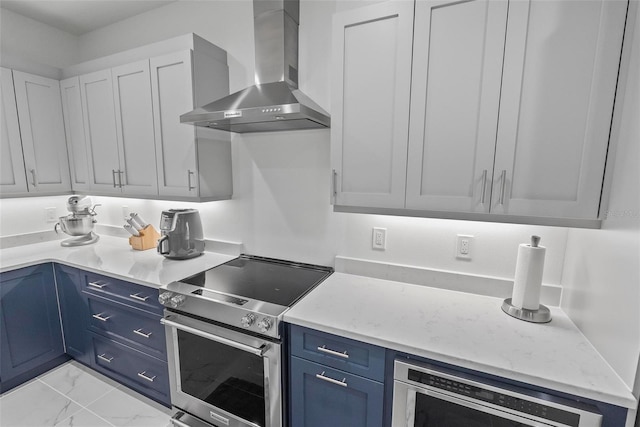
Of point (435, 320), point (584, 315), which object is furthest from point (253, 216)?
point (584, 315)

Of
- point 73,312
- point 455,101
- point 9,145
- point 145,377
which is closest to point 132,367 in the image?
point 145,377

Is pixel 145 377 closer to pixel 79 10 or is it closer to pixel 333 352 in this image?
pixel 333 352

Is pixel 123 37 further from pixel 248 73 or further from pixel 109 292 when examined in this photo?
pixel 109 292

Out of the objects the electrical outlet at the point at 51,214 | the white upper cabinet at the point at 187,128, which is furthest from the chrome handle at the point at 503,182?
the electrical outlet at the point at 51,214

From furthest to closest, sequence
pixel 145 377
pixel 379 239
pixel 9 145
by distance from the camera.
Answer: pixel 9 145, pixel 145 377, pixel 379 239

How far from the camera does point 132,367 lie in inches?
76.2

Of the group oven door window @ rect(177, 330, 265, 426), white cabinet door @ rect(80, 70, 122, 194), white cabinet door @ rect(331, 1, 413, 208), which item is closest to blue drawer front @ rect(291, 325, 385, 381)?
oven door window @ rect(177, 330, 265, 426)

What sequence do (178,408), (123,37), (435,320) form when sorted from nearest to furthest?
1. (435,320)
2. (178,408)
3. (123,37)

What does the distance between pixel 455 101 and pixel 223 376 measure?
1731 millimetres

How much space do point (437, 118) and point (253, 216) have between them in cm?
138

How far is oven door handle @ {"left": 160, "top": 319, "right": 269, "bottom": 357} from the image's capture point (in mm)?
1356

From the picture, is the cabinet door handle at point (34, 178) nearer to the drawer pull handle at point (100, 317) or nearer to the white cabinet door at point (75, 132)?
the white cabinet door at point (75, 132)

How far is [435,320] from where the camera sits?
1.30m

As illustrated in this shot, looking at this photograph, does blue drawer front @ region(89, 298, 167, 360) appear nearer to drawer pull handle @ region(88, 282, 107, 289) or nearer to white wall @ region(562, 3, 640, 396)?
drawer pull handle @ region(88, 282, 107, 289)
